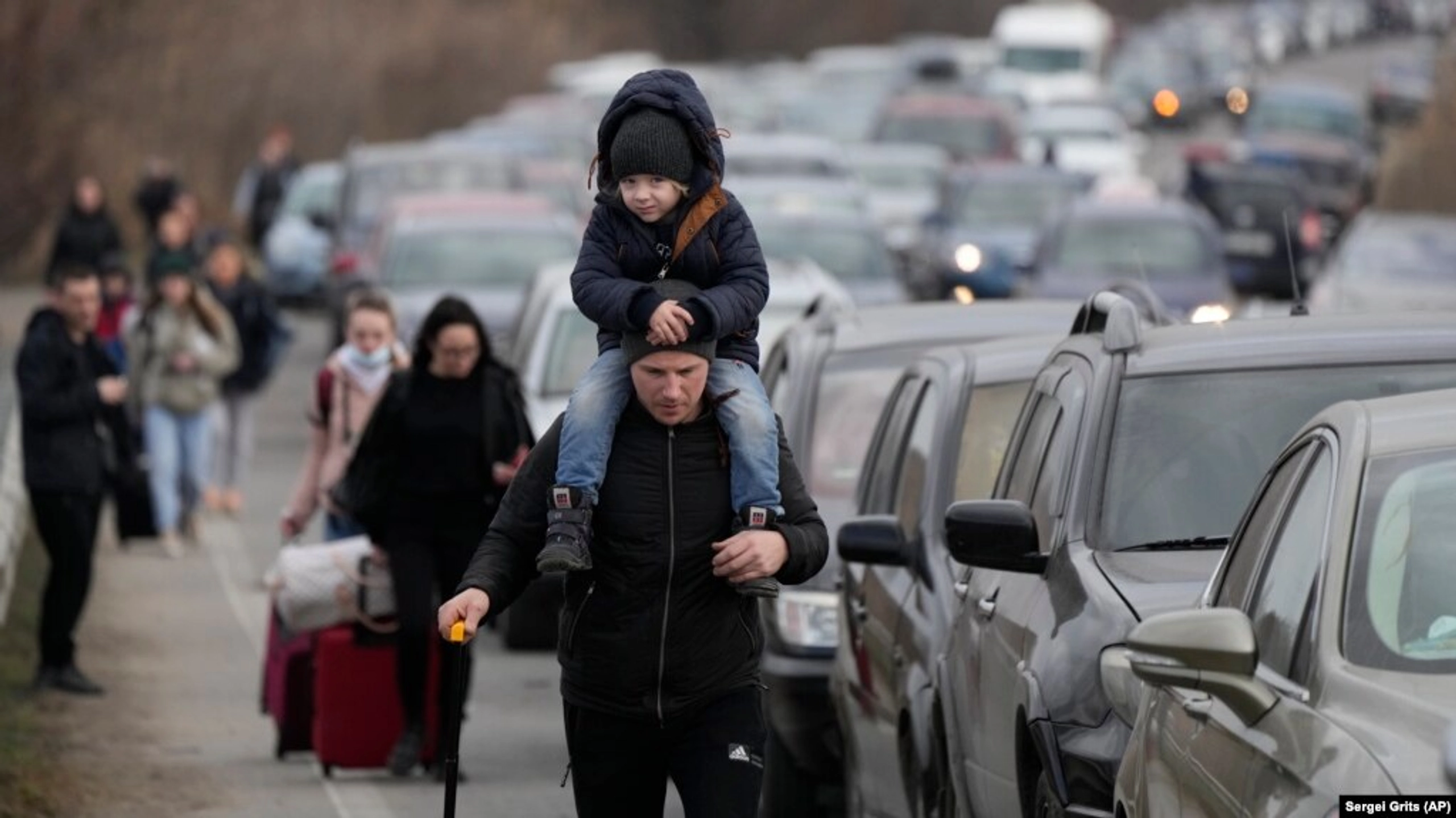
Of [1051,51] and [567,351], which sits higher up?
[1051,51]

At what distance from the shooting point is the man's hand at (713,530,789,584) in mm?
6938

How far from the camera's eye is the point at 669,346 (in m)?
7.00

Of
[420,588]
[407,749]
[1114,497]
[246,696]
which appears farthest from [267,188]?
[1114,497]

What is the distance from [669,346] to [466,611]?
2.21 feet

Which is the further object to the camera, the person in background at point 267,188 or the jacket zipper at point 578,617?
the person in background at point 267,188

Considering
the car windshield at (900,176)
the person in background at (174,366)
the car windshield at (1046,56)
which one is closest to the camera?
the person in background at (174,366)

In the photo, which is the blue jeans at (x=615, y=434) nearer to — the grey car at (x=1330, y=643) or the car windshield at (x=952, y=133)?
the grey car at (x=1330, y=643)

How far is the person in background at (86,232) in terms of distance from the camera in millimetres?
27953

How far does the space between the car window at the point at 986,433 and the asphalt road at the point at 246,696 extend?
7.08ft

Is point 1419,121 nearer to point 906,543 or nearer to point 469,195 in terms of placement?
point 469,195

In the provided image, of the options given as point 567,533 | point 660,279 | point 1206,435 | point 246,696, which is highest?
point 660,279

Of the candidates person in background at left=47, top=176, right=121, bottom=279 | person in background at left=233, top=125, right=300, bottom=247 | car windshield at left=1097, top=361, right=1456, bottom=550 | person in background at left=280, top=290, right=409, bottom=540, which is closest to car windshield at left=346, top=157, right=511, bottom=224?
person in background at left=47, top=176, right=121, bottom=279

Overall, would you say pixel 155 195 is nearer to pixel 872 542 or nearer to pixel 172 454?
pixel 172 454

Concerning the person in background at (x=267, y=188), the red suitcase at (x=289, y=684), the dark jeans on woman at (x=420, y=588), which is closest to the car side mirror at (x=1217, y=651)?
the dark jeans on woman at (x=420, y=588)
